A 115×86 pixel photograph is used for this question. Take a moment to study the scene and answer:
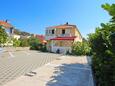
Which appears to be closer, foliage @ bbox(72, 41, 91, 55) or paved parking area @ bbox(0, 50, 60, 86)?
paved parking area @ bbox(0, 50, 60, 86)

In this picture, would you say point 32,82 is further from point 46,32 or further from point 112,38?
point 46,32

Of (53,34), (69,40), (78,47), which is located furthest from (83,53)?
(53,34)

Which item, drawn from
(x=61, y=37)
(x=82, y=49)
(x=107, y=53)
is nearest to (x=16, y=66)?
(x=107, y=53)

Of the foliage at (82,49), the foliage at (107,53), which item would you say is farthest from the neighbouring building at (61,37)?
the foliage at (107,53)

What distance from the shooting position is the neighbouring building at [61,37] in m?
41.6

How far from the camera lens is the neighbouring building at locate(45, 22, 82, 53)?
41562mm

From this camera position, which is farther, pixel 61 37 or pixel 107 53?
pixel 61 37

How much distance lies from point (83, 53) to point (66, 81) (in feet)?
78.9

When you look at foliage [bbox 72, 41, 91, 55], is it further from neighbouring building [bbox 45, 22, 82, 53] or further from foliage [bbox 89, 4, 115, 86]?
foliage [bbox 89, 4, 115, 86]

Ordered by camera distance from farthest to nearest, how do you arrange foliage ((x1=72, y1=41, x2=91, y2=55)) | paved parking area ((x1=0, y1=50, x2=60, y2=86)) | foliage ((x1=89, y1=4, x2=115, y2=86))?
foliage ((x1=72, y1=41, x2=91, y2=55)), paved parking area ((x1=0, y1=50, x2=60, y2=86)), foliage ((x1=89, y1=4, x2=115, y2=86))

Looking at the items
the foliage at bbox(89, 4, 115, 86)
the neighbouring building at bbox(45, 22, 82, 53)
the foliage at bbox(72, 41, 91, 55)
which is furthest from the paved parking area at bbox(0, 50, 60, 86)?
the neighbouring building at bbox(45, 22, 82, 53)

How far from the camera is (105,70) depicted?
9.61 metres

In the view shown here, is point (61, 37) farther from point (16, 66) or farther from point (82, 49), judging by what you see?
point (16, 66)

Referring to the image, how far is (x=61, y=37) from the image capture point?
46.2 metres
